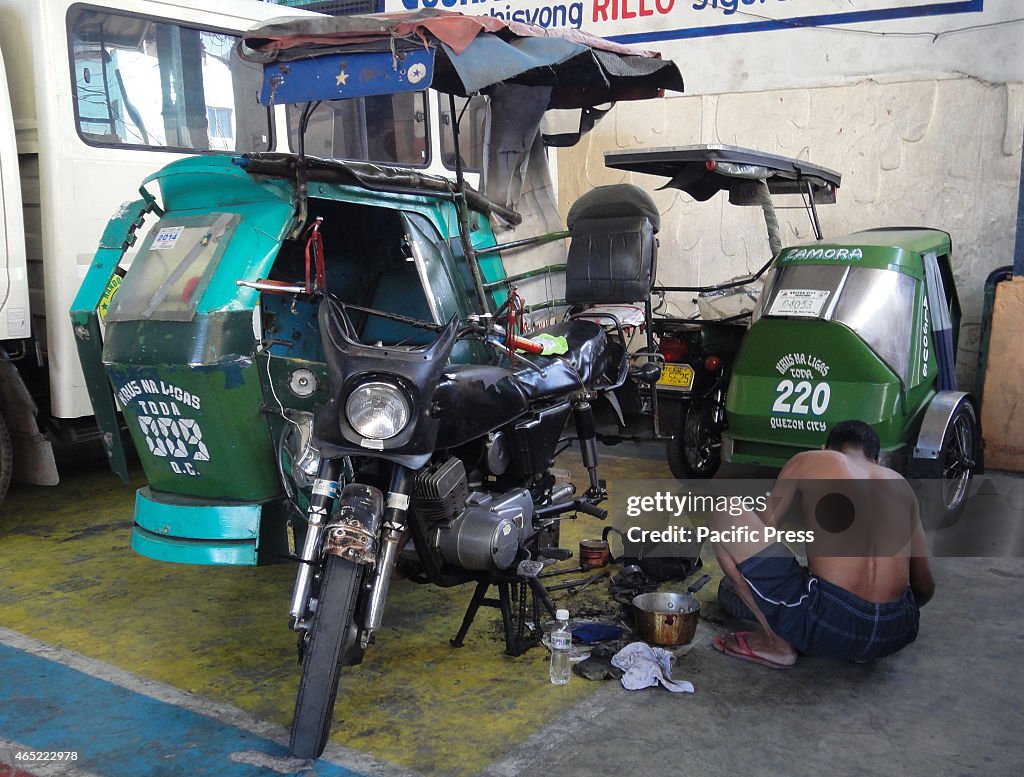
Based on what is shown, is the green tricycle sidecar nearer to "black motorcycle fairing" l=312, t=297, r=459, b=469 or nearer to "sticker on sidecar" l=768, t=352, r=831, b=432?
"sticker on sidecar" l=768, t=352, r=831, b=432

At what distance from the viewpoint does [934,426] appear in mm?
4988

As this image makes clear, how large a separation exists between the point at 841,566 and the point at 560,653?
1039 millimetres

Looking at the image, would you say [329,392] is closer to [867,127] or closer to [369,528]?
[369,528]

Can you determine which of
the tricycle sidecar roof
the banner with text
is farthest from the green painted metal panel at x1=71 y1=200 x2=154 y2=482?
the banner with text

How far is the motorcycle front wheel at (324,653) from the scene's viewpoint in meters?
2.94

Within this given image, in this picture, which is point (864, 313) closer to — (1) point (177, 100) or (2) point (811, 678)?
(2) point (811, 678)

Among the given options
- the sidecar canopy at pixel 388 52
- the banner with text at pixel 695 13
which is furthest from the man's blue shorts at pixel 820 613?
the banner with text at pixel 695 13

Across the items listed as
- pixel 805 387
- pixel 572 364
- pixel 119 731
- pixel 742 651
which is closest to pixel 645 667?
pixel 742 651

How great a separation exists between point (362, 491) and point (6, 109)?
3.24 meters

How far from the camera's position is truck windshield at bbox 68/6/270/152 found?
5223 millimetres

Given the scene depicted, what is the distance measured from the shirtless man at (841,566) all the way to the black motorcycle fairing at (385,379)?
1216mm

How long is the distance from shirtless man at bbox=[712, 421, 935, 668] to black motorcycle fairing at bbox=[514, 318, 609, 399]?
0.86 meters

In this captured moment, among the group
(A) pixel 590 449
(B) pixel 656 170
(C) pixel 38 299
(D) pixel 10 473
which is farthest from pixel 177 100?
(A) pixel 590 449

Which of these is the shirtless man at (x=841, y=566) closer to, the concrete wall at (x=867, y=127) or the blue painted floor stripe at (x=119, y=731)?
the blue painted floor stripe at (x=119, y=731)
